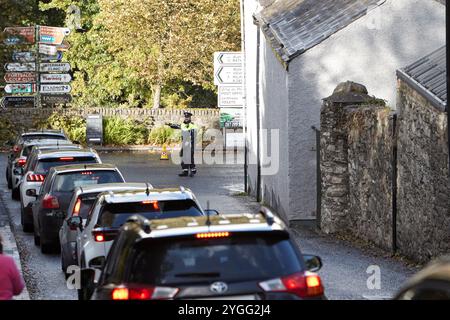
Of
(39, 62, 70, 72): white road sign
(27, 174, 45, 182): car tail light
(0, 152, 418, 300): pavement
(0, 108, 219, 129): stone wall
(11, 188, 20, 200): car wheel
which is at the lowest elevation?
(0, 152, 418, 300): pavement

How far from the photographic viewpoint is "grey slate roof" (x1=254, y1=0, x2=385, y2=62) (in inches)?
989

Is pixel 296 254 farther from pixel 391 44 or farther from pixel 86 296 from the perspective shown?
pixel 391 44

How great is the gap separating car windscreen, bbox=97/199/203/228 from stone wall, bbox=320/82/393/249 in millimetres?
7002

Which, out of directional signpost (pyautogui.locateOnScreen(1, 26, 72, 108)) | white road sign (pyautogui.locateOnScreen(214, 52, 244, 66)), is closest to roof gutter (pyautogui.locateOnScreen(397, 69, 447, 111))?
white road sign (pyautogui.locateOnScreen(214, 52, 244, 66))

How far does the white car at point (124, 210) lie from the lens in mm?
13766

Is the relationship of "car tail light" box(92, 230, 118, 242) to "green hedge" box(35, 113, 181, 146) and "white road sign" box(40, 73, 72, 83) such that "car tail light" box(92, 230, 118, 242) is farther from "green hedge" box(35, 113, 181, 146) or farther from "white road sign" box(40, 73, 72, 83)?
"green hedge" box(35, 113, 181, 146)

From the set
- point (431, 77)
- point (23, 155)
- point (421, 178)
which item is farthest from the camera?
point (23, 155)

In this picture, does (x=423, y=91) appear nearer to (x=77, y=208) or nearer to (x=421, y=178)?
(x=421, y=178)

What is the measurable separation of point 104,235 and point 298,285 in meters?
5.65

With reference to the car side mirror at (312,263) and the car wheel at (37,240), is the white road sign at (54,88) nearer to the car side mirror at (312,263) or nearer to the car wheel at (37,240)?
the car wheel at (37,240)

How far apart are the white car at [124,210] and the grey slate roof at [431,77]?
4.83m

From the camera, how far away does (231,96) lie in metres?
34.0

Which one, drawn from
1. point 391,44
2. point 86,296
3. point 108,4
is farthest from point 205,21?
point 86,296

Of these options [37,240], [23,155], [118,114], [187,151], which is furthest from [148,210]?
[118,114]
